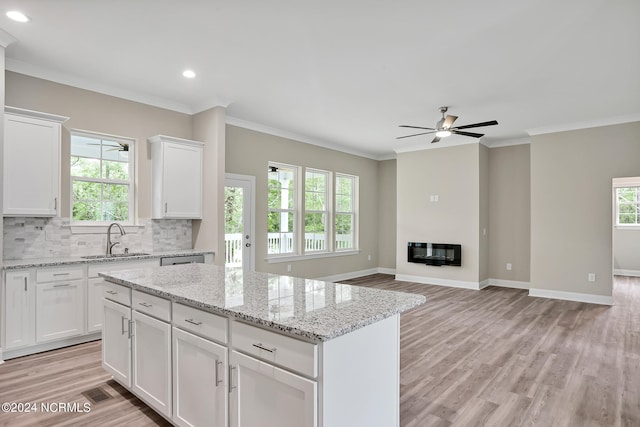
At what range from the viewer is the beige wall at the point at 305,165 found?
5.86 meters

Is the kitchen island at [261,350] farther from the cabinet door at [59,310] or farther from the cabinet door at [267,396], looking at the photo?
the cabinet door at [59,310]

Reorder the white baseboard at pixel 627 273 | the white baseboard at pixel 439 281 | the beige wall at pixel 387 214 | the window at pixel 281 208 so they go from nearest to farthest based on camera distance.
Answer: the window at pixel 281 208, the white baseboard at pixel 439 281, the white baseboard at pixel 627 273, the beige wall at pixel 387 214

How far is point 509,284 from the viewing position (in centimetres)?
712

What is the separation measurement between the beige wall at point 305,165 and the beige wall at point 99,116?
0.95 m

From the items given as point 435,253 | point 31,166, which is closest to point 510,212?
point 435,253

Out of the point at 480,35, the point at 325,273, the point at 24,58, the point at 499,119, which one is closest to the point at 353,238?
the point at 325,273

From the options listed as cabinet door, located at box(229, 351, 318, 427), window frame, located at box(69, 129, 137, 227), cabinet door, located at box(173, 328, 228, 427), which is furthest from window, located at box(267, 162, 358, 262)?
cabinet door, located at box(229, 351, 318, 427)

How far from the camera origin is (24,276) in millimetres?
3379

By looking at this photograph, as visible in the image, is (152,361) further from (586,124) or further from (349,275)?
(586,124)

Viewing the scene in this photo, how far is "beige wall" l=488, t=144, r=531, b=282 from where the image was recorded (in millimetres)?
6938

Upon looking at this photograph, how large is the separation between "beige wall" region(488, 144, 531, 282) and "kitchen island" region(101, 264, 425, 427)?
599cm

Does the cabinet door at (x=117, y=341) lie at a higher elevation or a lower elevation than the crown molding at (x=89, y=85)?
lower

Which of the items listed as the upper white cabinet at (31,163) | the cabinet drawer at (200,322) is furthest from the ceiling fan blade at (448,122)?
the upper white cabinet at (31,163)

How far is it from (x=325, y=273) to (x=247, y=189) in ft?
8.27
